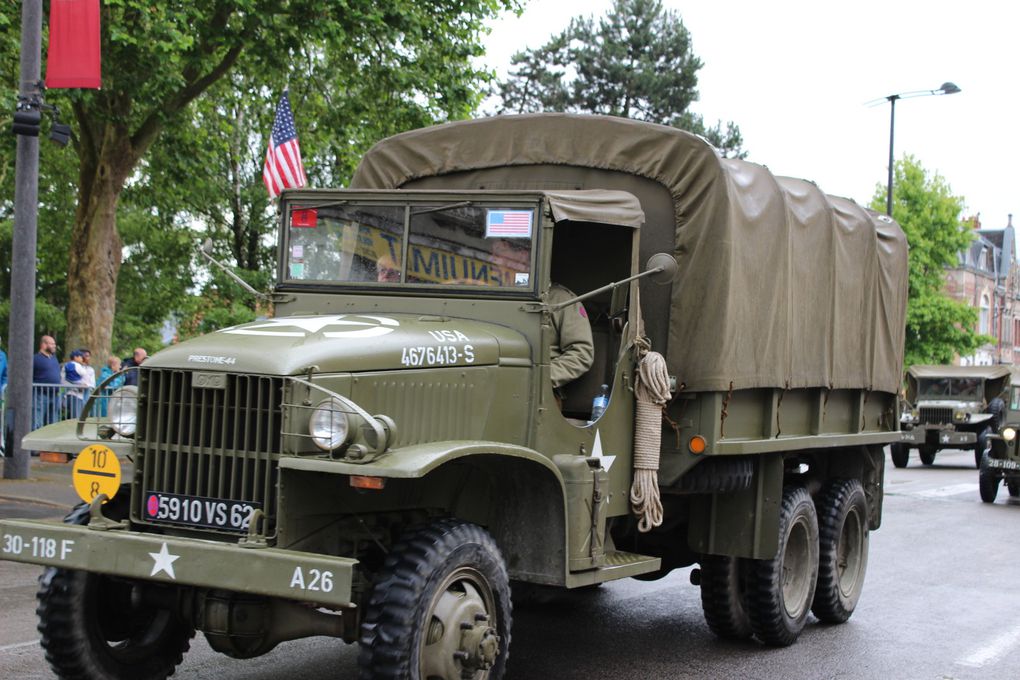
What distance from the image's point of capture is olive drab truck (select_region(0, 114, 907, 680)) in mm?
5195

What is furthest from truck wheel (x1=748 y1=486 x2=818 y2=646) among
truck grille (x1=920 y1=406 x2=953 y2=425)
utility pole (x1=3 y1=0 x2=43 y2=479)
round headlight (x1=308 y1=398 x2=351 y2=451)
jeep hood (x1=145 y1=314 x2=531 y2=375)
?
truck grille (x1=920 y1=406 x2=953 y2=425)

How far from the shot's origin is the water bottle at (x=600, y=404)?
686 centimetres

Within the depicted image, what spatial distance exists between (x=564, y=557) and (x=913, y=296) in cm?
4818

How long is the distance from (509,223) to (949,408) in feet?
84.3

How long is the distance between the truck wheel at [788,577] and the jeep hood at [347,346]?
110 inches

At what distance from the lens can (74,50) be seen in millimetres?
13547

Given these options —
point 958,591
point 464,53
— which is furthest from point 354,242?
point 464,53

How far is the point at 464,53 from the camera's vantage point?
20.4 m

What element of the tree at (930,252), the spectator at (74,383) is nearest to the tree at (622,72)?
the tree at (930,252)

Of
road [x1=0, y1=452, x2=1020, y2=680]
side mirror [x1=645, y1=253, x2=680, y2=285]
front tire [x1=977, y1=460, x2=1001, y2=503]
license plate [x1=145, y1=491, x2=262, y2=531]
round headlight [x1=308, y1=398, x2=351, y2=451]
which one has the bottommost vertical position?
road [x1=0, y1=452, x2=1020, y2=680]

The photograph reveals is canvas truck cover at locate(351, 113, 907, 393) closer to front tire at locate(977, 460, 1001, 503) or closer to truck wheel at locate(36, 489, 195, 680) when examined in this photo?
truck wheel at locate(36, 489, 195, 680)

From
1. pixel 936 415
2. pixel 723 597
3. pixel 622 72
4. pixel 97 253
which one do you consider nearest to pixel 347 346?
pixel 723 597

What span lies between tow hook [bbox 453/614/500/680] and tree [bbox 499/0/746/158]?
1556 inches

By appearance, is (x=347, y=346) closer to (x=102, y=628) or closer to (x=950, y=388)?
(x=102, y=628)
